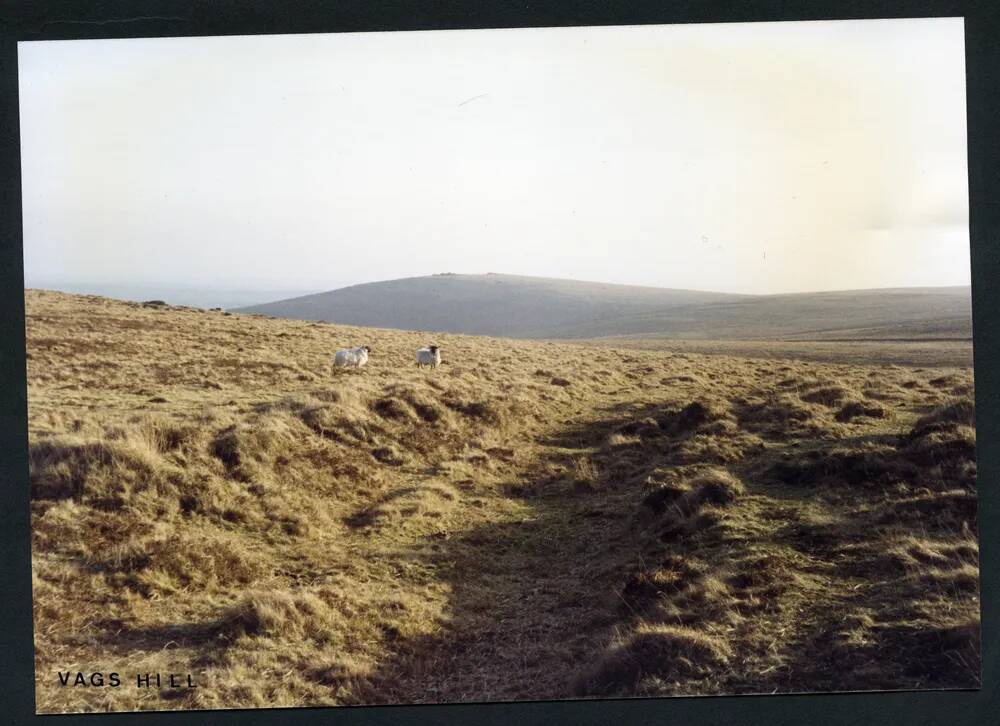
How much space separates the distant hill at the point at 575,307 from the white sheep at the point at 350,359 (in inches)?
64.1

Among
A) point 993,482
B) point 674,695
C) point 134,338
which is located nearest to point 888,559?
point 993,482

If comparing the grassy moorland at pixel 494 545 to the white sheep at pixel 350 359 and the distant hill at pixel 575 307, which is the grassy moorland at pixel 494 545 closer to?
the distant hill at pixel 575 307

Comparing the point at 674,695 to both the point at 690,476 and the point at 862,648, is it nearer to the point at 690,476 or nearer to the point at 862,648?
the point at 862,648

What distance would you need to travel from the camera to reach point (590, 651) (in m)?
6.10

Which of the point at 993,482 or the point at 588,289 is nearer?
the point at 993,482

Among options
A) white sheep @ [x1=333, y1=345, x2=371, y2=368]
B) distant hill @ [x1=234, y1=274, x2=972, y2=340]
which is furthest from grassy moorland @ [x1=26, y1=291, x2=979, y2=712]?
white sheep @ [x1=333, y1=345, x2=371, y2=368]

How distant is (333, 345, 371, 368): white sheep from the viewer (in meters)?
14.2

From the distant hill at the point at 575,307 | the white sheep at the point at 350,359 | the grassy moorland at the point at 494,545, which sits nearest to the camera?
the grassy moorland at the point at 494,545

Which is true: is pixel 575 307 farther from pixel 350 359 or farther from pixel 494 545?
pixel 494 545

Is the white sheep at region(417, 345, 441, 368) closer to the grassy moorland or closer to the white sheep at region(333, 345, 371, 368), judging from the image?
the white sheep at region(333, 345, 371, 368)

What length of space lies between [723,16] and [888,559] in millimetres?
5464

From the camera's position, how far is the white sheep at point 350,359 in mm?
14242

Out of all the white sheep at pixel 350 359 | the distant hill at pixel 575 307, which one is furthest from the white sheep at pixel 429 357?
the distant hill at pixel 575 307

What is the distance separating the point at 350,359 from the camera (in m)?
14.2
